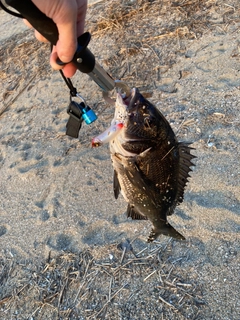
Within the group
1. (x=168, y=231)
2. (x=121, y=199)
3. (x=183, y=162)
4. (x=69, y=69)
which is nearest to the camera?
(x=69, y=69)

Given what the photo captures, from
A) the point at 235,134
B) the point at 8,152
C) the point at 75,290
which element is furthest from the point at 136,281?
the point at 8,152

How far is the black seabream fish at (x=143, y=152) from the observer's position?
7.89 ft

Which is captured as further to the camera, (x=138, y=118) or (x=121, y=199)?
(x=121, y=199)

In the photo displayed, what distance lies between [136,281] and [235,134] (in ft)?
6.20

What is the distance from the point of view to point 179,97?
4762 mm

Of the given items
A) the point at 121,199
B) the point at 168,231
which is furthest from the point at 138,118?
the point at 121,199

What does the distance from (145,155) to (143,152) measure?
0.08 feet

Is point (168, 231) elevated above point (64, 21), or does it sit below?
below

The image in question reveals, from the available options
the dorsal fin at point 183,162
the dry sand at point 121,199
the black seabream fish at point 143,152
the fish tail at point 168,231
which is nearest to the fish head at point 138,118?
the black seabream fish at point 143,152

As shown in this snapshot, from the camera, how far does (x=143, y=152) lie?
2410 millimetres

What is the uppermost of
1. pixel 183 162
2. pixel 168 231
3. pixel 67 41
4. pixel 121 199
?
pixel 67 41

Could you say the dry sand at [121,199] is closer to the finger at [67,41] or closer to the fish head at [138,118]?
the fish head at [138,118]

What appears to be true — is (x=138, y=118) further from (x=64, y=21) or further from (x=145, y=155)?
(x=64, y=21)

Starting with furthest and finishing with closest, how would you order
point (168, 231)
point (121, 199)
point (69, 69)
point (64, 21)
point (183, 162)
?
1. point (121, 199)
2. point (168, 231)
3. point (183, 162)
4. point (69, 69)
5. point (64, 21)
